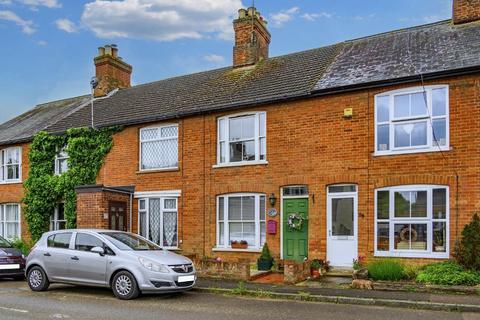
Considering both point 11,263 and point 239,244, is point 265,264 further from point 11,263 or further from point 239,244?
point 11,263

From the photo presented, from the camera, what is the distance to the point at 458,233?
13.1 m

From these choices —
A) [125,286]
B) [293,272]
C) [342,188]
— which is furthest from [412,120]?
[125,286]

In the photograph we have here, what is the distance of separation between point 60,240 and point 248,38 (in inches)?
443

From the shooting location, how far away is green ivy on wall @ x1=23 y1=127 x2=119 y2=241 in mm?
19859

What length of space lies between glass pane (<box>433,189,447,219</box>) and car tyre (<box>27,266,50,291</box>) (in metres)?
9.93

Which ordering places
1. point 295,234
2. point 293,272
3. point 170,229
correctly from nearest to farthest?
1. point 293,272
2. point 295,234
3. point 170,229

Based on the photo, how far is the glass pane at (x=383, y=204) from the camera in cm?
1415

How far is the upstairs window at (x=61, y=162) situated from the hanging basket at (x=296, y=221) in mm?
10128

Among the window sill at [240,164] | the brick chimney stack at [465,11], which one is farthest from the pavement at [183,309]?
the brick chimney stack at [465,11]

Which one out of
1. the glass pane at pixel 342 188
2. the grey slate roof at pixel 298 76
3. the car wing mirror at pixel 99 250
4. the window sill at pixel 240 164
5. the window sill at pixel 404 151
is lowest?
the car wing mirror at pixel 99 250

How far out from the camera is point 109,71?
82.6ft

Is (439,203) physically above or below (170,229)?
above

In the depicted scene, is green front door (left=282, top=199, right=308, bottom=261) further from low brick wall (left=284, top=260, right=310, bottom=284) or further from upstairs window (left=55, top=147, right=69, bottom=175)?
upstairs window (left=55, top=147, right=69, bottom=175)

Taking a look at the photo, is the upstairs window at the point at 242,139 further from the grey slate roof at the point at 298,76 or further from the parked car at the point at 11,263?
the parked car at the point at 11,263
